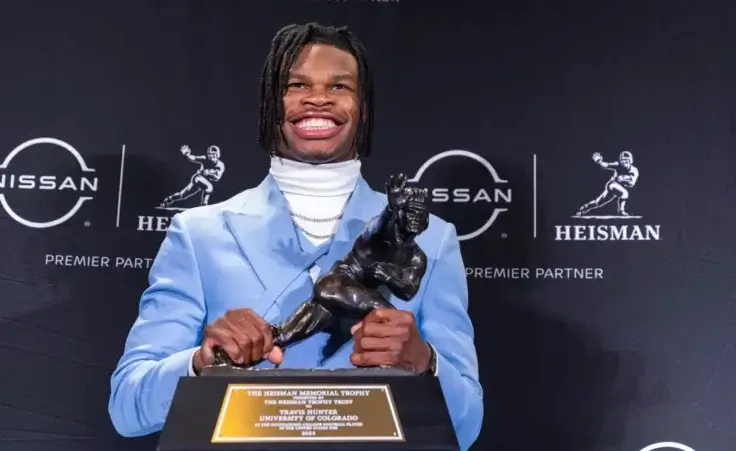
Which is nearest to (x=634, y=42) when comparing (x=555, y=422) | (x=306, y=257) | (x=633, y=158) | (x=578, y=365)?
(x=633, y=158)

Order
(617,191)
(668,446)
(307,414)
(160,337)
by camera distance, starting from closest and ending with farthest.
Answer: (307,414) < (160,337) < (668,446) < (617,191)

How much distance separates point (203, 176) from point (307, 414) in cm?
132

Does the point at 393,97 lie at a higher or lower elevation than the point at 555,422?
higher

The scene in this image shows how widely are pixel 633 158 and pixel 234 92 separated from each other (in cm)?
108

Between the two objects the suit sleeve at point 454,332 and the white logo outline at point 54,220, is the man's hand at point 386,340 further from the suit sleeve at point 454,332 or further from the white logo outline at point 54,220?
the white logo outline at point 54,220

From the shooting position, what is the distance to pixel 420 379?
1211mm

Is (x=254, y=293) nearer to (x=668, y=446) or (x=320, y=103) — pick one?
(x=320, y=103)

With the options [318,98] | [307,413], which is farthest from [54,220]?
[307,413]

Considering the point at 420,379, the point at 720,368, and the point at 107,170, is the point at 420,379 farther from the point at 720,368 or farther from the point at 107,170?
the point at 107,170

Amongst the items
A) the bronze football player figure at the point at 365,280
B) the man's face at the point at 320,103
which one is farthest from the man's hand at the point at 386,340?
the man's face at the point at 320,103

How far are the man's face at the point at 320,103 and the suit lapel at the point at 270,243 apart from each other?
113 mm

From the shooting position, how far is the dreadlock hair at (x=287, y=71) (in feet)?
5.63

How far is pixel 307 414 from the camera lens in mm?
1119

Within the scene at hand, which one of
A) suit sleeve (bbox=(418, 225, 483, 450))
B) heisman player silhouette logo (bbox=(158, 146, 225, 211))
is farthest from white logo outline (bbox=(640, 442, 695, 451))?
heisman player silhouette logo (bbox=(158, 146, 225, 211))
